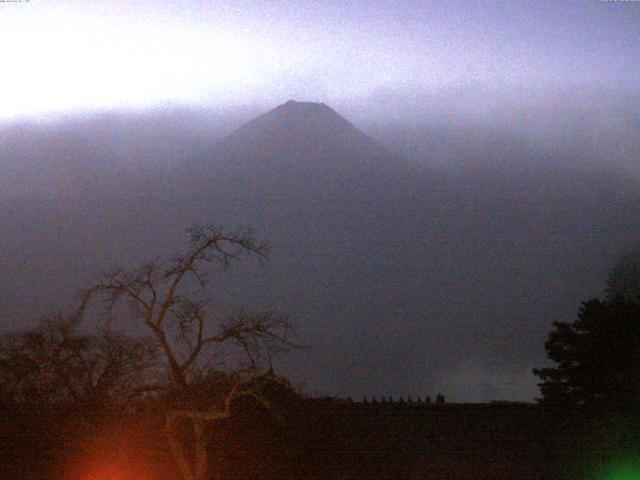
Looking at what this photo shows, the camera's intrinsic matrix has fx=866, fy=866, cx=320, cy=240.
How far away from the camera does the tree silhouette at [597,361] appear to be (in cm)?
2177

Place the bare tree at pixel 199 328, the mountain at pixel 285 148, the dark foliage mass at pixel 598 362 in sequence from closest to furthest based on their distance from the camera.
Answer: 1. the bare tree at pixel 199 328
2. the dark foliage mass at pixel 598 362
3. the mountain at pixel 285 148

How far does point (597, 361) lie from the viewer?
2248 cm

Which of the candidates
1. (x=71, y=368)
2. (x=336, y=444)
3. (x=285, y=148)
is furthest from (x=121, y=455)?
Result: (x=285, y=148)

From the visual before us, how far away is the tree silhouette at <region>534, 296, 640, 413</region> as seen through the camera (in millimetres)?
21773

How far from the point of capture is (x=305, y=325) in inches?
2361

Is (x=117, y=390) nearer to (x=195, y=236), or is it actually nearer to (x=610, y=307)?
(x=195, y=236)

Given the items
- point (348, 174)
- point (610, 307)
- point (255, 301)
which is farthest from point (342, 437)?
point (348, 174)

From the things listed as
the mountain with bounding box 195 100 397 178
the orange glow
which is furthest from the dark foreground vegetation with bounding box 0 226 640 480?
the mountain with bounding box 195 100 397 178

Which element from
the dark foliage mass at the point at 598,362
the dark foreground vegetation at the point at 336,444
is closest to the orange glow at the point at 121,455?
the dark foreground vegetation at the point at 336,444

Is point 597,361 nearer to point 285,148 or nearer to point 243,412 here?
point 243,412

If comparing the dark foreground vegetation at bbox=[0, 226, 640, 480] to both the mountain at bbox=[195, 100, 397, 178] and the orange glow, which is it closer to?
the orange glow

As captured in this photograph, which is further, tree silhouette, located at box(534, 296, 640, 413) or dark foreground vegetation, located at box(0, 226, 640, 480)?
tree silhouette, located at box(534, 296, 640, 413)

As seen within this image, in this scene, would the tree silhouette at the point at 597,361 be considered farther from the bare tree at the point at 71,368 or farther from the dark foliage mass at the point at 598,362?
the bare tree at the point at 71,368

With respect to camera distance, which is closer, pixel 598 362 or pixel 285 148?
pixel 598 362
